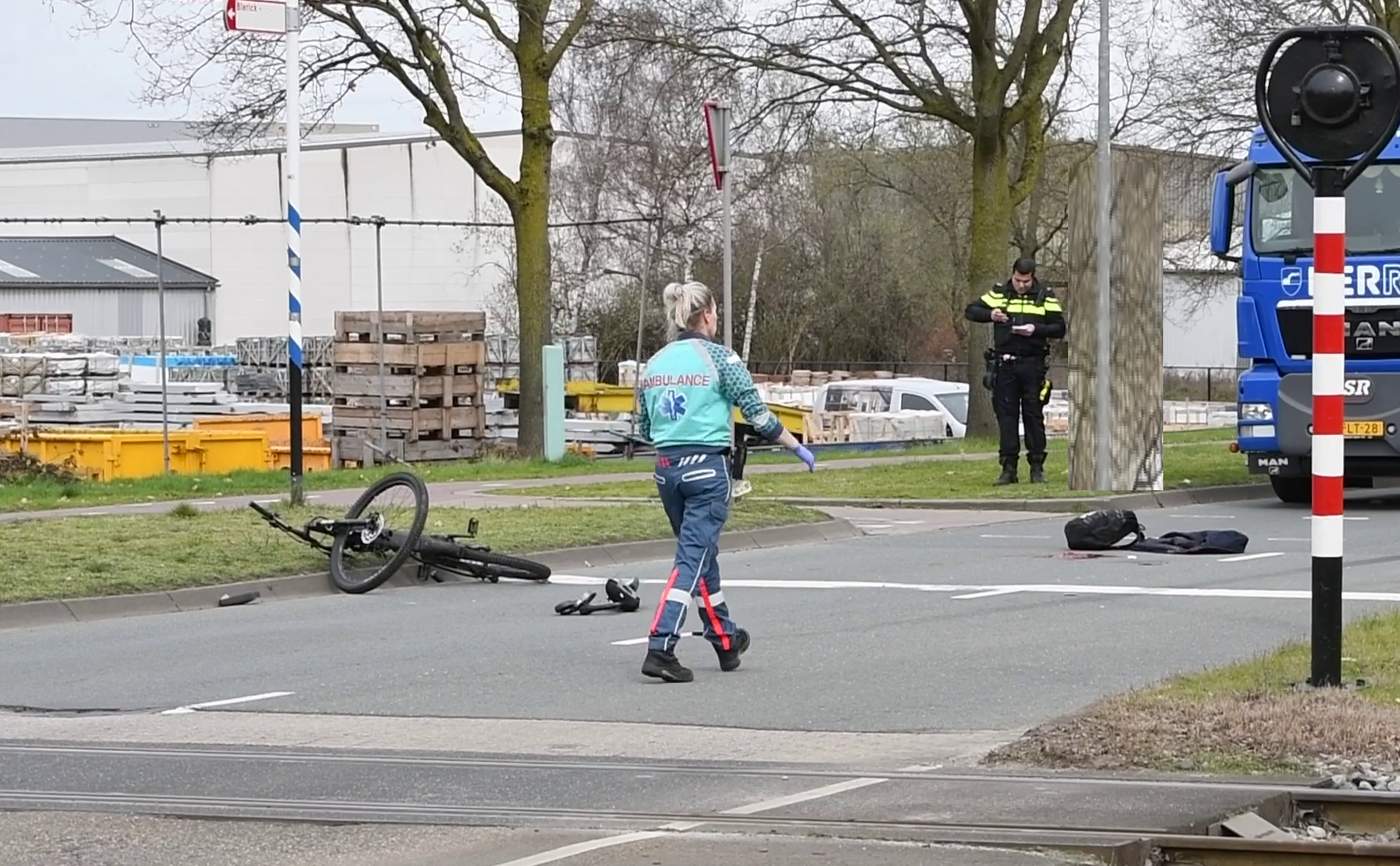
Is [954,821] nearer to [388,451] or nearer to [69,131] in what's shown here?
[388,451]

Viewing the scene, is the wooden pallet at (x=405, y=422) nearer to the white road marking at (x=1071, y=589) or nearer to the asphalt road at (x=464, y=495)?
the asphalt road at (x=464, y=495)

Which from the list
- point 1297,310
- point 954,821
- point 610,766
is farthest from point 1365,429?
point 954,821

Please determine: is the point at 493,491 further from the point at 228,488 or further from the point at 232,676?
the point at 232,676

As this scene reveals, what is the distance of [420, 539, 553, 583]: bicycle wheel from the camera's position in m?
13.8

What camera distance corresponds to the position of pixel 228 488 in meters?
22.4

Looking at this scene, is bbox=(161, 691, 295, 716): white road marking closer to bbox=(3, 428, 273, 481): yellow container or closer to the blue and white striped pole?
the blue and white striped pole

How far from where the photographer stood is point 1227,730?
7.16 m

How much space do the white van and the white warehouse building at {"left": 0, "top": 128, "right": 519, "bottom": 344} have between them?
19.1 m

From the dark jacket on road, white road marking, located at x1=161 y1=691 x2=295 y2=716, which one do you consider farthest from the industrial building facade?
white road marking, located at x1=161 y1=691 x2=295 y2=716

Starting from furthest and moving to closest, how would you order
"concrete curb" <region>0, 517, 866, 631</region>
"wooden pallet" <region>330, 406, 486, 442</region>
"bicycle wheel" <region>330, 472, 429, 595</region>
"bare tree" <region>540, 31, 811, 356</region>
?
1. "bare tree" <region>540, 31, 811, 356</region>
2. "wooden pallet" <region>330, 406, 486, 442</region>
3. "bicycle wheel" <region>330, 472, 429, 595</region>
4. "concrete curb" <region>0, 517, 866, 631</region>

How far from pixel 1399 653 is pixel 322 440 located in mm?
24549

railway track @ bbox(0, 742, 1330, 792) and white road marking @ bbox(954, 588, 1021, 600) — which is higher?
railway track @ bbox(0, 742, 1330, 792)

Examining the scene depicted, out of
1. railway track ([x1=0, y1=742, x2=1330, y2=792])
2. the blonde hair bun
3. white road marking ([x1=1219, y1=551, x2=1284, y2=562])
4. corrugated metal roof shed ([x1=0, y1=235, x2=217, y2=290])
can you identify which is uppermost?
corrugated metal roof shed ([x1=0, y1=235, x2=217, y2=290])

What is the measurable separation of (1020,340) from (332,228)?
39.0 metres
